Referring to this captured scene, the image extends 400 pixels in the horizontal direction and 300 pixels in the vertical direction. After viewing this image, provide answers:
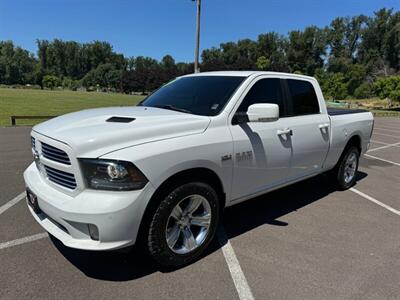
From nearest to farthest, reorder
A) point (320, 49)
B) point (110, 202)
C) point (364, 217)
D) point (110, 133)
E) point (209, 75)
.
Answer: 1. point (110, 202)
2. point (110, 133)
3. point (209, 75)
4. point (364, 217)
5. point (320, 49)

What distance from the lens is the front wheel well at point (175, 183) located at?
289 cm

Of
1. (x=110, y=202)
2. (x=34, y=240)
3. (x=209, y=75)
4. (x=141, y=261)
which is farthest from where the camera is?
(x=209, y=75)

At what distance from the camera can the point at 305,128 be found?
4.51 metres

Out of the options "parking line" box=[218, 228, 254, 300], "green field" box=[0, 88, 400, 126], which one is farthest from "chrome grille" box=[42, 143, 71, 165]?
"green field" box=[0, 88, 400, 126]

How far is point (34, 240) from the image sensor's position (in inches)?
146

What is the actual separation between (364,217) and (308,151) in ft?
4.23

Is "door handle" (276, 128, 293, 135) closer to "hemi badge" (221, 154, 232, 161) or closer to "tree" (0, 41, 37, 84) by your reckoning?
"hemi badge" (221, 154, 232, 161)

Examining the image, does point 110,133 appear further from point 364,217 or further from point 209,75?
point 364,217

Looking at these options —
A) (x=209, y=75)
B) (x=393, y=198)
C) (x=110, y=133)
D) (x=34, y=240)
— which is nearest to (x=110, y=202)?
(x=110, y=133)

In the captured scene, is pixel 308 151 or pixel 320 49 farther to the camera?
pixel 320 49

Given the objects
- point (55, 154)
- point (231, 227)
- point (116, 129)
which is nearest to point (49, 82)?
point (231, 227)

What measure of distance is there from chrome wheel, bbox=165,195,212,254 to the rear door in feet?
5.12

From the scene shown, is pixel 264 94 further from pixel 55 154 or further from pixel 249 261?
pixel 55 154

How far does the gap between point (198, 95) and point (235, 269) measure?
1.99 meters
